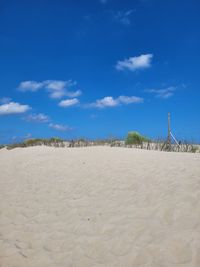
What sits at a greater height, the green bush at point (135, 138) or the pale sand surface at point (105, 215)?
the green bush at point (135, 138)

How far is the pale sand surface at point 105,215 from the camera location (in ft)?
16.0

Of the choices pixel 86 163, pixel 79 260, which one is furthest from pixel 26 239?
pixel 86 163

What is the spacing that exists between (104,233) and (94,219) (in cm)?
67

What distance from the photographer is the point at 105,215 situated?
637cm

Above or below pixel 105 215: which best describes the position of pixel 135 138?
above

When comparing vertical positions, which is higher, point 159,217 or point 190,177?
point 190,177

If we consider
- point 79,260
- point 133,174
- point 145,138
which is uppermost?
point 145,138

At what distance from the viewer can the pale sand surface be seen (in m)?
4.88

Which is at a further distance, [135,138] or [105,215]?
[135,138]

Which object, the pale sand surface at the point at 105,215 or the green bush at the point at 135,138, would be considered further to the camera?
the green bush at the point at 135,138

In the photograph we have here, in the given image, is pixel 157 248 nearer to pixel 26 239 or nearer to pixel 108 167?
pixel 26 239

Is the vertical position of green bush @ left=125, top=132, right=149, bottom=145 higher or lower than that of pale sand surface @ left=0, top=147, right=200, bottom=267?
higher

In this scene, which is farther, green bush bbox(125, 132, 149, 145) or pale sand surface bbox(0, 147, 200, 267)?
green bush bbox(125, 132, 149, 145)

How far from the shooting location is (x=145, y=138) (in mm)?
21375
